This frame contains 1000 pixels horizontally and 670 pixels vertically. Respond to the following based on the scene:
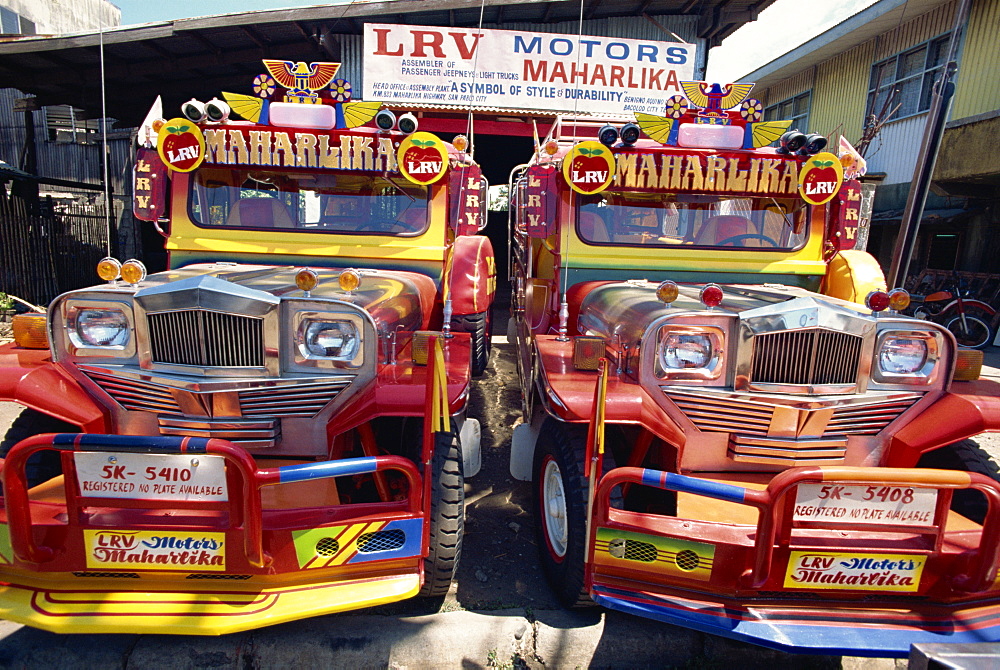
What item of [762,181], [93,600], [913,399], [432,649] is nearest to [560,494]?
[432,649]

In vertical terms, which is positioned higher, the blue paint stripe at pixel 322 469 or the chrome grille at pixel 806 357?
the chrome grille at pixel 806 357

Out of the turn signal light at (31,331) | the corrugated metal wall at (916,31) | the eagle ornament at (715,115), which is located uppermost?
the corrugated metal wall at (916,31)

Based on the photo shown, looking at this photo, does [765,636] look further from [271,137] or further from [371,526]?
[271,137]

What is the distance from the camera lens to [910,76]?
12500mm

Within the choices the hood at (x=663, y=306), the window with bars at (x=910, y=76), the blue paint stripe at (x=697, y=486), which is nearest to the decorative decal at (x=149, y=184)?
the hood at (x=663, y=306)

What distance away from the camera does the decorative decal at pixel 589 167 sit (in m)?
3.68

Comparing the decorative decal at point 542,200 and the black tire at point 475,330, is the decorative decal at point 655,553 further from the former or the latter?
the black tire at point 475,330

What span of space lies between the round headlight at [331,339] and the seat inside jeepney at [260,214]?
5.76ft

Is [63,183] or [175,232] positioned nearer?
[175,232]

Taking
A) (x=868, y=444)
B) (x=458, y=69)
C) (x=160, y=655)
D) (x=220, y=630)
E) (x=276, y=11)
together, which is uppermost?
(x=276, y=11)

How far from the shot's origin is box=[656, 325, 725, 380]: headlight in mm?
2543

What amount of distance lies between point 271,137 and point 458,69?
6.42 metres

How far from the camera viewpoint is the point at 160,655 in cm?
239

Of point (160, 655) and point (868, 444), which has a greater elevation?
point (868, 444)
